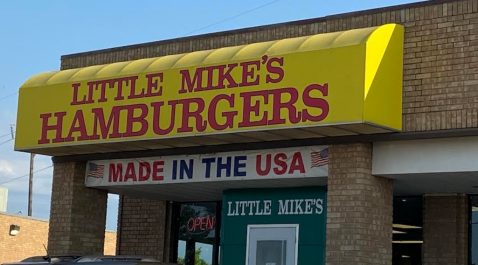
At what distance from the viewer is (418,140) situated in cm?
1447

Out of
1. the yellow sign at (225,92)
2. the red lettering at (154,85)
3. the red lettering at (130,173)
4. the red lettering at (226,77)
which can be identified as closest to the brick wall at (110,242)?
the yellow sign at (225,92)

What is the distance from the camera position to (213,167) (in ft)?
55.7

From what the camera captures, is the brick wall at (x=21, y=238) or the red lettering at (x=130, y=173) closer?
the red lettering at (x=130, y=173)

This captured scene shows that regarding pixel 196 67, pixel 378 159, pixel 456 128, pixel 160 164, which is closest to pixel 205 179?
pixel 160 164

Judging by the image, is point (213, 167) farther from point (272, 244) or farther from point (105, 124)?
point (105, 124)

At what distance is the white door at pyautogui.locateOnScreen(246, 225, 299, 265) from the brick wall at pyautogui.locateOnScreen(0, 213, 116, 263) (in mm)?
21550

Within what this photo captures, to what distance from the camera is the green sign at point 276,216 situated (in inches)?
631

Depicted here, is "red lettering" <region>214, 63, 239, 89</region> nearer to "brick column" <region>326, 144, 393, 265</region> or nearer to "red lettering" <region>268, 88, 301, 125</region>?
"red lettering" <region>268, 88, 301, 125</region>

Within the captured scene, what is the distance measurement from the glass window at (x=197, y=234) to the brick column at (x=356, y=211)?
5.80m

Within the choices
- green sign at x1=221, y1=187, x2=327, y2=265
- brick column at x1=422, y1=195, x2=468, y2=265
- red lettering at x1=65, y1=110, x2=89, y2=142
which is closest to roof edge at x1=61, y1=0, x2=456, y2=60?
red lettering at x1=65, y1=110, x2=89, y2=142

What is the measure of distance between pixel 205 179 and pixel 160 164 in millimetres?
1216

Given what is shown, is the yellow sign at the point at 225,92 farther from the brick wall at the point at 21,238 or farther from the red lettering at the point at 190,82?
the brick wall at the point at 21,238

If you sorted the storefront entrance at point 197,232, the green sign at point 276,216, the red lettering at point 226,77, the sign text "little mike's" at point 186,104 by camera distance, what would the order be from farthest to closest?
the storefront entrance at point 197,232 → the green sign at point 276,216 → the red lettering at point 226,77 → the sign text "little mike's" at point 186,104

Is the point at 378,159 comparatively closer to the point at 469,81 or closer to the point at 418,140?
the point at 418,140
